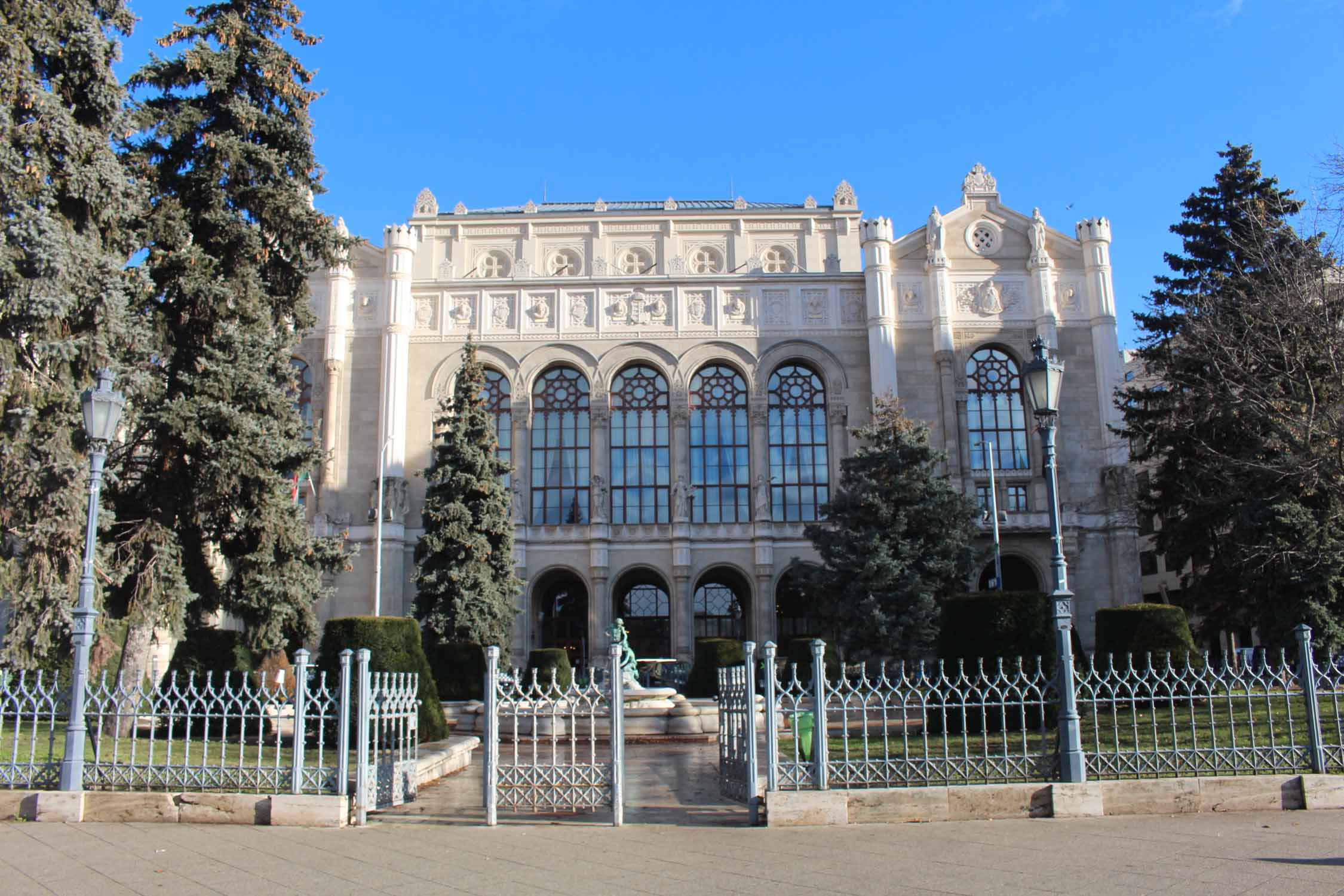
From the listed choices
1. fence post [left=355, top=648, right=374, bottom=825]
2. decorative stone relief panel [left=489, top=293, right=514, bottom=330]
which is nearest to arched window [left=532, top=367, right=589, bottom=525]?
decorative stone relief panel [left=489, top=293, right=514, bottom=330]

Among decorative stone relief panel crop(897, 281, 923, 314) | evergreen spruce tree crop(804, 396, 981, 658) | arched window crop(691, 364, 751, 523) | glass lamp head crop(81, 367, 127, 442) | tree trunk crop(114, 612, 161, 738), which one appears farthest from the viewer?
decorative stone relief panel crop(897, 281, 923, 314)

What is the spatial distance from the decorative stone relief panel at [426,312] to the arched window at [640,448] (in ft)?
26.7

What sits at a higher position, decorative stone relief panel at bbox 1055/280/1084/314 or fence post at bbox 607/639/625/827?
decorative stone relief panel at bbox 1055/280/1084/314

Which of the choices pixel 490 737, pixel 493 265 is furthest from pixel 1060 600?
pixel 493 265

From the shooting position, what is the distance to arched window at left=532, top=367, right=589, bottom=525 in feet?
137

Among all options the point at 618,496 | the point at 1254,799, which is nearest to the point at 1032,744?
the point at 1254,799

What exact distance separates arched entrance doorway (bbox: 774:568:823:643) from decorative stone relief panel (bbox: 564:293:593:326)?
44.2 ft

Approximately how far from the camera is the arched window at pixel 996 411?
136 feet

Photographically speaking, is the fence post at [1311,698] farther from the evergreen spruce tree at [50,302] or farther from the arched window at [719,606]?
the arched window at [719,606]

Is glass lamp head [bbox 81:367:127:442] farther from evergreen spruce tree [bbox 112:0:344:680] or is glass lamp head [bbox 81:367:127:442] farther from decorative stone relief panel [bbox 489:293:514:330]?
decorative stone relief panel [bbox 489:293:514:330]

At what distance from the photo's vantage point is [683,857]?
26.9ft

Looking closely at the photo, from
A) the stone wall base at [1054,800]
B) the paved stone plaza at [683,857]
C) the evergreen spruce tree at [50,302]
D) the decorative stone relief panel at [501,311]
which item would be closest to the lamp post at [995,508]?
the stone wall base at [1054,800]

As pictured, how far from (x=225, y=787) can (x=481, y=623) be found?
20969 millimetres

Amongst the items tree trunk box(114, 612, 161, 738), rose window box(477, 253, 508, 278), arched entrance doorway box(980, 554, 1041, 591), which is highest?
rose window box(477, 253, 508, 278)
